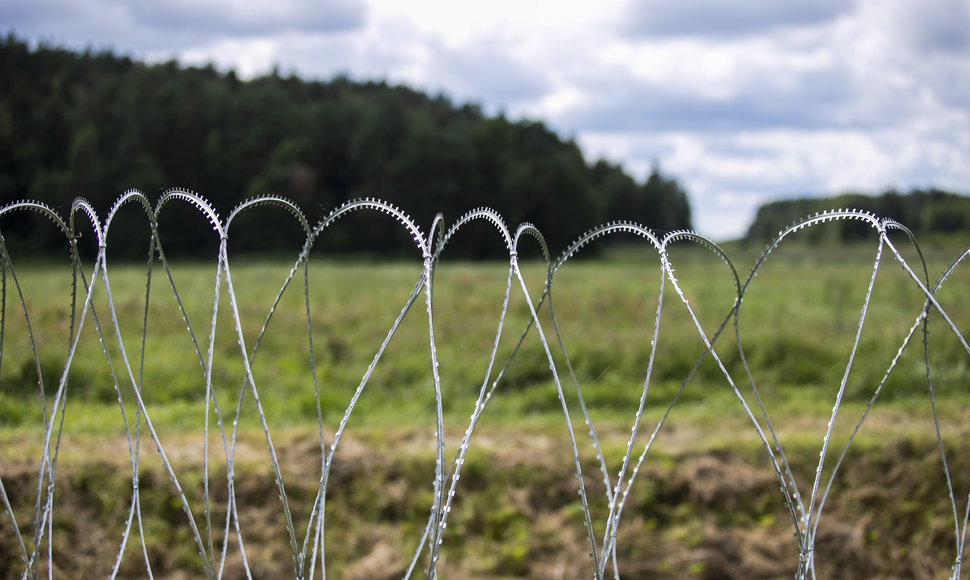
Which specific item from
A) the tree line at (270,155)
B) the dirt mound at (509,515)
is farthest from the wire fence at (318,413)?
the tree line at (270,155)

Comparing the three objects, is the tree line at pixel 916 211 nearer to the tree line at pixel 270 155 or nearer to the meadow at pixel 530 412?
the meadow at pixel 530 412

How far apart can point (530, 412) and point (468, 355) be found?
200 cm

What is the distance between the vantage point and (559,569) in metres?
7.91

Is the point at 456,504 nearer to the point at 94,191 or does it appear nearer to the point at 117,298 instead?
the point at 117,298

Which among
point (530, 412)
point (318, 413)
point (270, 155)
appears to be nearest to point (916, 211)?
point (530, 412)

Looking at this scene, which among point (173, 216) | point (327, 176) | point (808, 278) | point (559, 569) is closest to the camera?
point (559, 569)

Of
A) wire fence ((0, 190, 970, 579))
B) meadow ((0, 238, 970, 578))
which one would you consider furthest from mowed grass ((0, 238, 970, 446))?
wire fence ((0, 190, 970, 579))

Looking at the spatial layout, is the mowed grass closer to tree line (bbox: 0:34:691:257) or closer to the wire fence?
the wire fence

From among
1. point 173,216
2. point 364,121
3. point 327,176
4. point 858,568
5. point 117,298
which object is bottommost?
point 858,568

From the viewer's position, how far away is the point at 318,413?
4.48 meters

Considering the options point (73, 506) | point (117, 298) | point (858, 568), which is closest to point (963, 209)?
point (858, 568)

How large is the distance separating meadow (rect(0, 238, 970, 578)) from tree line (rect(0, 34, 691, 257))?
4298 millimetres

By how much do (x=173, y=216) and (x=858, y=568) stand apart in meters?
18.9

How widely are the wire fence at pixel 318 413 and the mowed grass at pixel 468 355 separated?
0.58 feet
